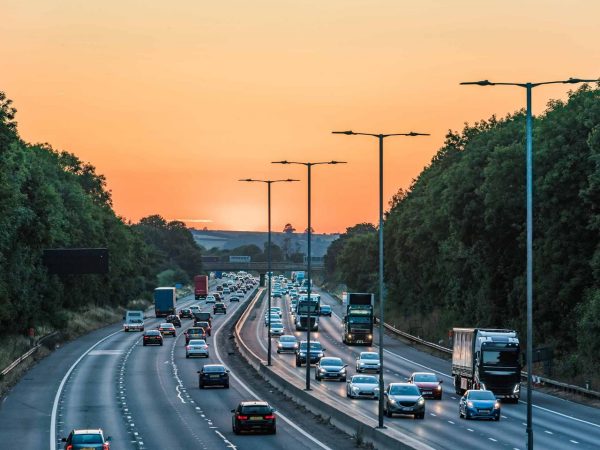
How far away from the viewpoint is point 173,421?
2322 inches

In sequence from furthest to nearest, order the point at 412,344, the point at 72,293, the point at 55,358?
the point at 72,293
the point at 412,344
the point at 55,358

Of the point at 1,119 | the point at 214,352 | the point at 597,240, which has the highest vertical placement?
the point at 1,119

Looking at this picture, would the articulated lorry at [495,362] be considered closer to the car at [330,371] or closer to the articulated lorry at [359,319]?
the car at [330,371]

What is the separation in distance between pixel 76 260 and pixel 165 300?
6514cm

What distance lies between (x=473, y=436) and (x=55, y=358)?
202 ft

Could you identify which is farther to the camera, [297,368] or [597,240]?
[297,368]

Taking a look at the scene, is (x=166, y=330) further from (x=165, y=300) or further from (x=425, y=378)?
(x=425, y=378)

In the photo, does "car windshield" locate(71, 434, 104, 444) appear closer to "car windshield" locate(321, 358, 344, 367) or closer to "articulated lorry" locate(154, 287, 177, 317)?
"car windshield" locate(321, 358, 344, 367)

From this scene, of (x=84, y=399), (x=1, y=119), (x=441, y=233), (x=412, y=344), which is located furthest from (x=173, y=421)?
(x=441, y=233)

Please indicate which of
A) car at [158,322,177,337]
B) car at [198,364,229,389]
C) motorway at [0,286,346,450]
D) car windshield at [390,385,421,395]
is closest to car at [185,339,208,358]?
motorway at [0,286,346,450]

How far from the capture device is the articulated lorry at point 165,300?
17500cm

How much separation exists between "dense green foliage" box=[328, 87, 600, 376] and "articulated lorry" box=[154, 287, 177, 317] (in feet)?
125

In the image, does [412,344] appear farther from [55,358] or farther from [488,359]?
[488,359]

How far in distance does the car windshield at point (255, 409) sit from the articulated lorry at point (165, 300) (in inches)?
4793
